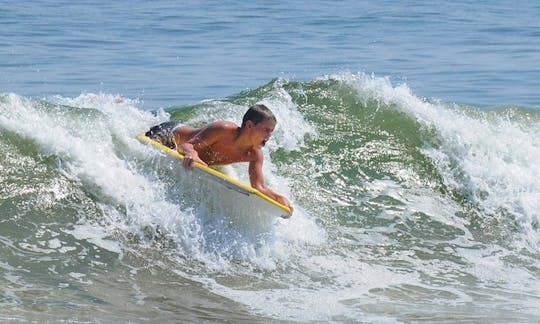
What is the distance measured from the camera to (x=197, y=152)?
8.86 metres

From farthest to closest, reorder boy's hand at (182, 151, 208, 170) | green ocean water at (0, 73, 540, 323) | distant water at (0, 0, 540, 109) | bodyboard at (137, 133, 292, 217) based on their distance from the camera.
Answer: distant water at (0, 0, 540, 109)
boy's hand at (182, 151, 208, 170)
bodyboard at (137, 133, 292, 217)
green ocean water at (0, 73, 540, 323)

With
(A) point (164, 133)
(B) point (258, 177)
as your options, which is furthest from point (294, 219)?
(A) point (164, 133)

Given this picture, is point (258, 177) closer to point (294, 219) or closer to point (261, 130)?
point (261, 130)

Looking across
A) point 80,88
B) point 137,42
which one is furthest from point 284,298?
point 137,42

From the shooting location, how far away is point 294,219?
9312 mm

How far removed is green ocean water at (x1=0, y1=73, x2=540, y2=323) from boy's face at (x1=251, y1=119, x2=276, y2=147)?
58 cm

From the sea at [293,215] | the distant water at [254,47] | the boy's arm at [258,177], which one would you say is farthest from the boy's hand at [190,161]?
the distant water at [254,47]

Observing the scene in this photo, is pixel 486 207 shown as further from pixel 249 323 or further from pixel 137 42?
pixel 137 42

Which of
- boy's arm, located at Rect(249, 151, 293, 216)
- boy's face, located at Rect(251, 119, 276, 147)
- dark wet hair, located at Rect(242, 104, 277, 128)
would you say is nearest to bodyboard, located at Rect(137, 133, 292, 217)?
boy's arm, located at Rect(249, 151, 293, 216)

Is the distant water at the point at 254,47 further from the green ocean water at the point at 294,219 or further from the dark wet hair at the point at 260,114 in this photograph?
→ the dark wet hair at the point at 260,114

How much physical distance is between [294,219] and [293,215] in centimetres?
5

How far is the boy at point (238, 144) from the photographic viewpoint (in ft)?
28.0

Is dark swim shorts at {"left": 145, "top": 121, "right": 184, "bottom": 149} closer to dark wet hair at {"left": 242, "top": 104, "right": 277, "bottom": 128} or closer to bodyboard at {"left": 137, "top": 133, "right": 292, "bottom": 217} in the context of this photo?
bodyboard at {"left": 137, "top": 133, "right": 292, "bottom": 217}

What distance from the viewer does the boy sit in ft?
28.0
